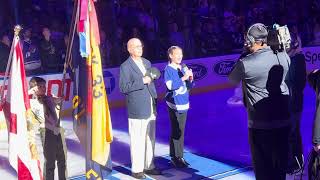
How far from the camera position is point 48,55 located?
12820 mm

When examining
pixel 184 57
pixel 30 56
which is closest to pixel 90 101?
pixel 30 56

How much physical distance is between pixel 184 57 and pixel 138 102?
356 inches

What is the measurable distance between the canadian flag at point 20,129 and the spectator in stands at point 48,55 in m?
7.21

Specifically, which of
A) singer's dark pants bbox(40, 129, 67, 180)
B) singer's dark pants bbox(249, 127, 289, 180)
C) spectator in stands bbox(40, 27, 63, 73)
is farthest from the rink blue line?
spectator in stands bbox(40, 27, 63, 73)

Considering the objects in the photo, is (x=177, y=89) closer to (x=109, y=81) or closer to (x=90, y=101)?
(x=90, y=101)

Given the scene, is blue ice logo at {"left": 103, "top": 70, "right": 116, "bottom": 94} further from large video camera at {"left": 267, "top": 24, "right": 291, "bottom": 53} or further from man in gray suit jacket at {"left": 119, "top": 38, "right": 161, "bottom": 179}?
large video camera at {"left": 267, "top": 24, "right": 291, "bottom": 53}

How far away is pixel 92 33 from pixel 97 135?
1.10 meters

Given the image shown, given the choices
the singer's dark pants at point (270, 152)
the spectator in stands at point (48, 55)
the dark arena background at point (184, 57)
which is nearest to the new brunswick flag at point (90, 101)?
the dark arena background at point (184, 57)

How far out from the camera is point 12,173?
7.75m

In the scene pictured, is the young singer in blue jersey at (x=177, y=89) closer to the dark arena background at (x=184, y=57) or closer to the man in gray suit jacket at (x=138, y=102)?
the man in gray suit jacket at (x=138, y=102)

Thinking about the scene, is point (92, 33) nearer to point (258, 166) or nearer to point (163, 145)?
point (258, 166)

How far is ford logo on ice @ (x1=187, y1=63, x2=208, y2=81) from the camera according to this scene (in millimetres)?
14802

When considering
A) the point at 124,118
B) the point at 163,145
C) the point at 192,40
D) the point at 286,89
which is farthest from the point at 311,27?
the point at 286,89

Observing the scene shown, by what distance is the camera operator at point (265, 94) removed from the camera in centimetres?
501
